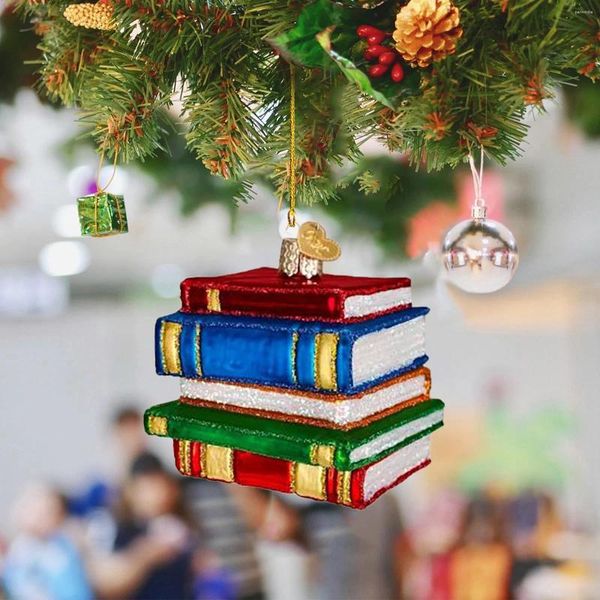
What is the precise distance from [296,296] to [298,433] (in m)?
0.11

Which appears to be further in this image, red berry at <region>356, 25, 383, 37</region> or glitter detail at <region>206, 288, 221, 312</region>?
glitter detail at <region>206, 288, 221, 312</region>

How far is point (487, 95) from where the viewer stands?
47cm

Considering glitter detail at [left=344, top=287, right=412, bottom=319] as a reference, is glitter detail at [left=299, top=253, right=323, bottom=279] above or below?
above

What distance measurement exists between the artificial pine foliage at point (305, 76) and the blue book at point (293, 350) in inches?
5.1

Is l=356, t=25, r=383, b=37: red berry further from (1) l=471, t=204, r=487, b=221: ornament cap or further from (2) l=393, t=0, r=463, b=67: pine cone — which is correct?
(1) l=471, t=204, r=487, b=221: ornament cap

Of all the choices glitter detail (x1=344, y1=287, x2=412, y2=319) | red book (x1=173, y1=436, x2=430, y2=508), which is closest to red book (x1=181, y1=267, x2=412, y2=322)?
glitter detail (x1=344, y1=287, x2=412, y2=319)

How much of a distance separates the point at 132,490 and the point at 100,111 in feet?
4.11

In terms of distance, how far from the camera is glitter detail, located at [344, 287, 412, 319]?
516mm

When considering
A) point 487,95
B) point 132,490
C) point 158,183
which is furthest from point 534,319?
point 487,95

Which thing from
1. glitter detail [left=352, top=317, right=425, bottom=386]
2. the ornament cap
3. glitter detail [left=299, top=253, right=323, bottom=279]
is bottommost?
glitter detail [left=352, top=317, right=425, bottom=386]

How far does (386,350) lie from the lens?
1.82ft

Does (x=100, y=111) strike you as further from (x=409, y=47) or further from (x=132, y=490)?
(x=132, y=490)

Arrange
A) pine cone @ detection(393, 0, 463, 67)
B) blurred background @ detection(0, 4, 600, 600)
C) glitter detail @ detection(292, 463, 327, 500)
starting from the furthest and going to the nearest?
blurred background @ detection(0, 4, 600, 600) → glitter detail @ detection(292, 463, 327, 500) → pine cone @ detection(393, 0, 463, 67)

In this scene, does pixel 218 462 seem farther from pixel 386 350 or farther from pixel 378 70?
pixel 378 70
